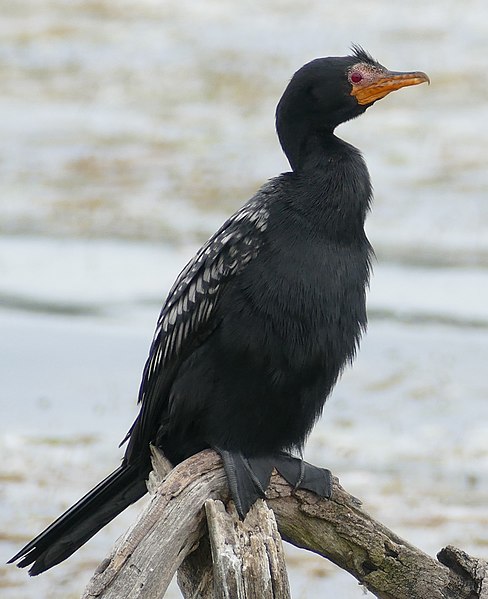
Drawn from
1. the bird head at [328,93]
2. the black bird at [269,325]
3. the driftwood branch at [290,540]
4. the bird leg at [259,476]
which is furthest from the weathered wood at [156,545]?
the bird head at [328,93]

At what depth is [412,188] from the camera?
45.9 feet

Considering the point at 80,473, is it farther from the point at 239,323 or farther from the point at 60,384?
the point at 239,323

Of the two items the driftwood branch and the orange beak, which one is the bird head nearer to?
the orange beak

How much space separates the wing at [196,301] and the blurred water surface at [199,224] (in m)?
2.60

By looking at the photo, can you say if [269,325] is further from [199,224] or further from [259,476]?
[199,224]

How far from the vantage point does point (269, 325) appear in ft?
15.2

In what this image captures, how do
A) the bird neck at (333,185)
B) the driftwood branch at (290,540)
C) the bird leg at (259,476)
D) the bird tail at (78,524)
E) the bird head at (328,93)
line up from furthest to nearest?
1. the bird head at (328,93)
2. the bird neck at (333,185)
3. the bird tail at (78,524)
4. the bird leg at (259,476)
5. the driftwood branch at (290,540)

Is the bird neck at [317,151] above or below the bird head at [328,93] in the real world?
below

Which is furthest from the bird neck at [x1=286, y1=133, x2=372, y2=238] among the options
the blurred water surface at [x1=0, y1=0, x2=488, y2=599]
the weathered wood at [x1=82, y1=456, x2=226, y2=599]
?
the blurred water surface at [x1=0, y1=0, x2=488, y2=599]

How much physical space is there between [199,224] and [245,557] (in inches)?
356

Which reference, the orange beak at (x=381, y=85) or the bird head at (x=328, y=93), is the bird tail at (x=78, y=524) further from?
the orange beak at (x=381, y=85)

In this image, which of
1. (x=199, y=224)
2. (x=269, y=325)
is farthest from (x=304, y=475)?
(x=199, y=224)

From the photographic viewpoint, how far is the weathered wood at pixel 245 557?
4.05 metres

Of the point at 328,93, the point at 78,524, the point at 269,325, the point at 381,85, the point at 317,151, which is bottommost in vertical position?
the point at 78,524
